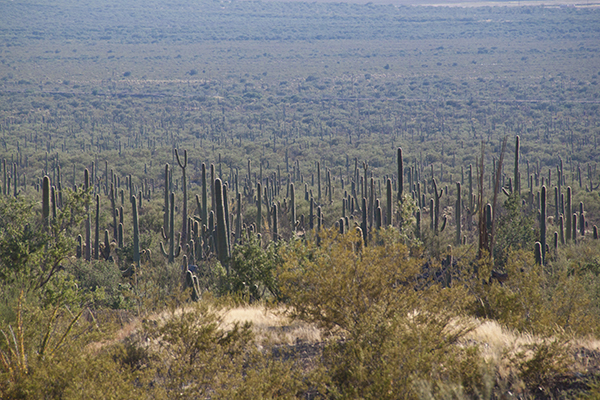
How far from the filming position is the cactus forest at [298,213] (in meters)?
6.70

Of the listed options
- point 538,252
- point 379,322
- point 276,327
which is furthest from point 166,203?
point 379,322

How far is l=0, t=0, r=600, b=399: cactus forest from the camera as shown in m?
6.70

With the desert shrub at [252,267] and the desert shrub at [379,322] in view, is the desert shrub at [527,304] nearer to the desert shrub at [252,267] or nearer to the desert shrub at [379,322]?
the desert shrub at [379,322]

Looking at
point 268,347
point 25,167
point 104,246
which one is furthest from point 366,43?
point 268,347

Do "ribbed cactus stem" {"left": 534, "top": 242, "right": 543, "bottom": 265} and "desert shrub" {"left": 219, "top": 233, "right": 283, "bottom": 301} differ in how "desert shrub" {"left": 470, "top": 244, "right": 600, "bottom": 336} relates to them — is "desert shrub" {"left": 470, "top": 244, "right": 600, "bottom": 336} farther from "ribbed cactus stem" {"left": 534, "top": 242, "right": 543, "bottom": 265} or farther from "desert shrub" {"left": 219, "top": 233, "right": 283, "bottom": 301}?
"ribbed cactus stem" {"left": 534, "top": 242, "right": 543, "bottom": 265}

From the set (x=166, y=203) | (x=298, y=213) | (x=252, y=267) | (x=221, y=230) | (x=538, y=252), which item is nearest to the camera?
(x=252, y=267)

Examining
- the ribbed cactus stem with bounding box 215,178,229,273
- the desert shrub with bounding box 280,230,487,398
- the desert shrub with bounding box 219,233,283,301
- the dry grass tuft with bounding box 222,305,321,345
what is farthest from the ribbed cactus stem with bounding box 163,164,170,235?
the desert shrub with bounding box 280,230,487,398

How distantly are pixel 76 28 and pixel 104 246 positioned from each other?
18447 cm

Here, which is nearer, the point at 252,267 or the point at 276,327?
the point at 276,327

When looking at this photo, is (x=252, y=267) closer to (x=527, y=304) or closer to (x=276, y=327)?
(x=276, y=327)

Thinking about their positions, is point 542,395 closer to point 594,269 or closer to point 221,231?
point 221,231

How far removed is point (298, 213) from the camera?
119 ft

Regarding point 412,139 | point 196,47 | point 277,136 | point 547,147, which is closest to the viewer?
point 547,147

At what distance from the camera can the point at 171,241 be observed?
21.0m
